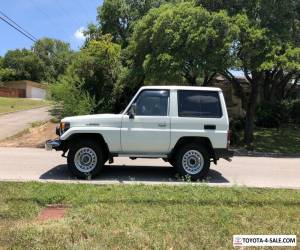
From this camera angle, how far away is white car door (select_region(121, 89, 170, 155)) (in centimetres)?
1138

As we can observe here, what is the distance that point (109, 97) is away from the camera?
2905 cm

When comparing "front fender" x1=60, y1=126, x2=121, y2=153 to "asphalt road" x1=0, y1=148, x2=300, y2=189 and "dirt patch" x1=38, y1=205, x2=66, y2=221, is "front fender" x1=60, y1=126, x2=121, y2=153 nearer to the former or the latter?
"asphalt road" x1=0, y1=148, x2=300, y2=189

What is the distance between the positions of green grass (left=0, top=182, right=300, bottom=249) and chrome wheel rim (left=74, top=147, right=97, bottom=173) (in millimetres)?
1684

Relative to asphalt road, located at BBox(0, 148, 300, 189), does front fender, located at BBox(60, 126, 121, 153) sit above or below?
above

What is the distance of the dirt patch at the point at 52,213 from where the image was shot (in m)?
7.34

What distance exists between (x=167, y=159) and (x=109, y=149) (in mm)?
1434

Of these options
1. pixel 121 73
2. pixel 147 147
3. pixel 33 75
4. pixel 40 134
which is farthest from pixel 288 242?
pixel 33 75

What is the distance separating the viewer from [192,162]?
11.6 metres

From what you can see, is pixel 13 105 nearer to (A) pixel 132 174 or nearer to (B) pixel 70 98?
(B) pixel 70 98

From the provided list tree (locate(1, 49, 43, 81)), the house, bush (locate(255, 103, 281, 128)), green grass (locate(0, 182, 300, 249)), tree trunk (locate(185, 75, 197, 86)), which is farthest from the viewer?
tree (locate(1, 49, 43, 81))

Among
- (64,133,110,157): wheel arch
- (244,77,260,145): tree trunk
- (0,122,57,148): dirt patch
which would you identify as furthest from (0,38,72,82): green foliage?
(64,133,110,157): wheel arch

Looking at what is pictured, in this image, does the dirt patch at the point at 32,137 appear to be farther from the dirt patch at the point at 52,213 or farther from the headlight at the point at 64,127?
the dirt patch at the point at 52,213

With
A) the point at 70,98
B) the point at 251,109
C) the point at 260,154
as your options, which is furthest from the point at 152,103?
the point at 70,98

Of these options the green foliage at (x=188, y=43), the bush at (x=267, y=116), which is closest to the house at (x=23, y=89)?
the bush at (x=267, y=116)
